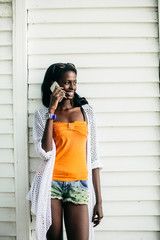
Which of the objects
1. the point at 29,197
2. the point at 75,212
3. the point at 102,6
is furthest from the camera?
the point at 102,6

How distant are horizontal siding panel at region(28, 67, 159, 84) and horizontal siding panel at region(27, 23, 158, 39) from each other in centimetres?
39

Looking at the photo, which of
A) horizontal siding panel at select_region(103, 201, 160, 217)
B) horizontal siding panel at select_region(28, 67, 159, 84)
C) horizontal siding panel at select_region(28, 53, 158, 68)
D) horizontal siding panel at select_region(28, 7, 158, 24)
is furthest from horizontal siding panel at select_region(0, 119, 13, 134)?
horizontal siding panel at select_region(103, 201, 160, 217)

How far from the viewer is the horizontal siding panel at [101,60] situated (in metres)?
3.08

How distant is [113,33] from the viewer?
309 centimetres

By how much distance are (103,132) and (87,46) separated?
1.00m

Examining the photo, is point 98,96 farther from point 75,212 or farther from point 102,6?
point 75,212

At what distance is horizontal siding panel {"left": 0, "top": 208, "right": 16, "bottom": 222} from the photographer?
311cm

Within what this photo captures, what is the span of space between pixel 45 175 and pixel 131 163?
3.53 ft

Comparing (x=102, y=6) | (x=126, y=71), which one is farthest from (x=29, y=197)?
(x=102, y=6)

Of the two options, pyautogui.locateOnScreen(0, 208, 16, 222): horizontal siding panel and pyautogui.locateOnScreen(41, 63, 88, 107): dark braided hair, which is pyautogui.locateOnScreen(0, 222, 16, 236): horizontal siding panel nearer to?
pyautogui.locateOnScreen(0, 208, 16, 222): horizontal siding panel

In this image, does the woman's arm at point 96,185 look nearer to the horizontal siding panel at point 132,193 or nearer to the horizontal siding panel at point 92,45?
the horizontal siding panel at point 132,193

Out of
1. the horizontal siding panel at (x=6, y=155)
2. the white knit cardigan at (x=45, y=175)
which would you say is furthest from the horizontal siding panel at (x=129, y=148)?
the horizontal siding panel at (x=6, y=155)

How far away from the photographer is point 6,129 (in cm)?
310

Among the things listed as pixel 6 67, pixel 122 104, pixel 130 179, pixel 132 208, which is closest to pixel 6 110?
pixel 6 67
